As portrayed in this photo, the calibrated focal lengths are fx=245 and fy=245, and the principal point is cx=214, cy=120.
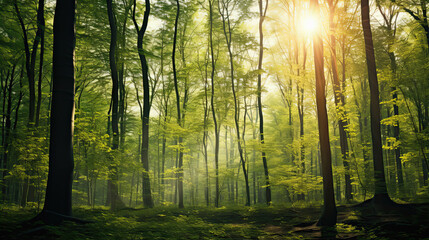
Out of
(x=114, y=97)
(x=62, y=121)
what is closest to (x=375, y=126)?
(x=62, y=121)

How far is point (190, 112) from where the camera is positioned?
21.2m

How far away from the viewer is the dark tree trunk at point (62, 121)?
509cm

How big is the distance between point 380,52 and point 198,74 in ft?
43.5

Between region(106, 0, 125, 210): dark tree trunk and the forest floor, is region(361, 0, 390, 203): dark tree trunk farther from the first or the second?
region(106, 0, 125, 210): dark tree trunk

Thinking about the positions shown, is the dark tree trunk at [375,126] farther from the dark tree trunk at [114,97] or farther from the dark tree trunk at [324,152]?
the dark tree trunk at [114,97]

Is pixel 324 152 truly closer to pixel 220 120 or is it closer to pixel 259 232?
pixel 259 232

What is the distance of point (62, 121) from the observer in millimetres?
5371

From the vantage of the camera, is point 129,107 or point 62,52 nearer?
point 62,52

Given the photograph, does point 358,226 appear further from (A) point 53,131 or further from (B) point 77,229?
(A) point 53,131

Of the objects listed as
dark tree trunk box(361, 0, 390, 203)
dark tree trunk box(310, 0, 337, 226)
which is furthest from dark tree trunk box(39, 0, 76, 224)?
dark tree trunk box(361, 0, 390, 203)

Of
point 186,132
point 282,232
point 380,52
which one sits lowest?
point 282,232

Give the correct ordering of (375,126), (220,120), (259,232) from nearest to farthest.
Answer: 1. (259,232)
2. (375,126)
3. (220,120)

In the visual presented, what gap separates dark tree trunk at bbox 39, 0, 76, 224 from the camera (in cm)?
509

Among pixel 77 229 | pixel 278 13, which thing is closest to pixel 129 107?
pixel 278 13
